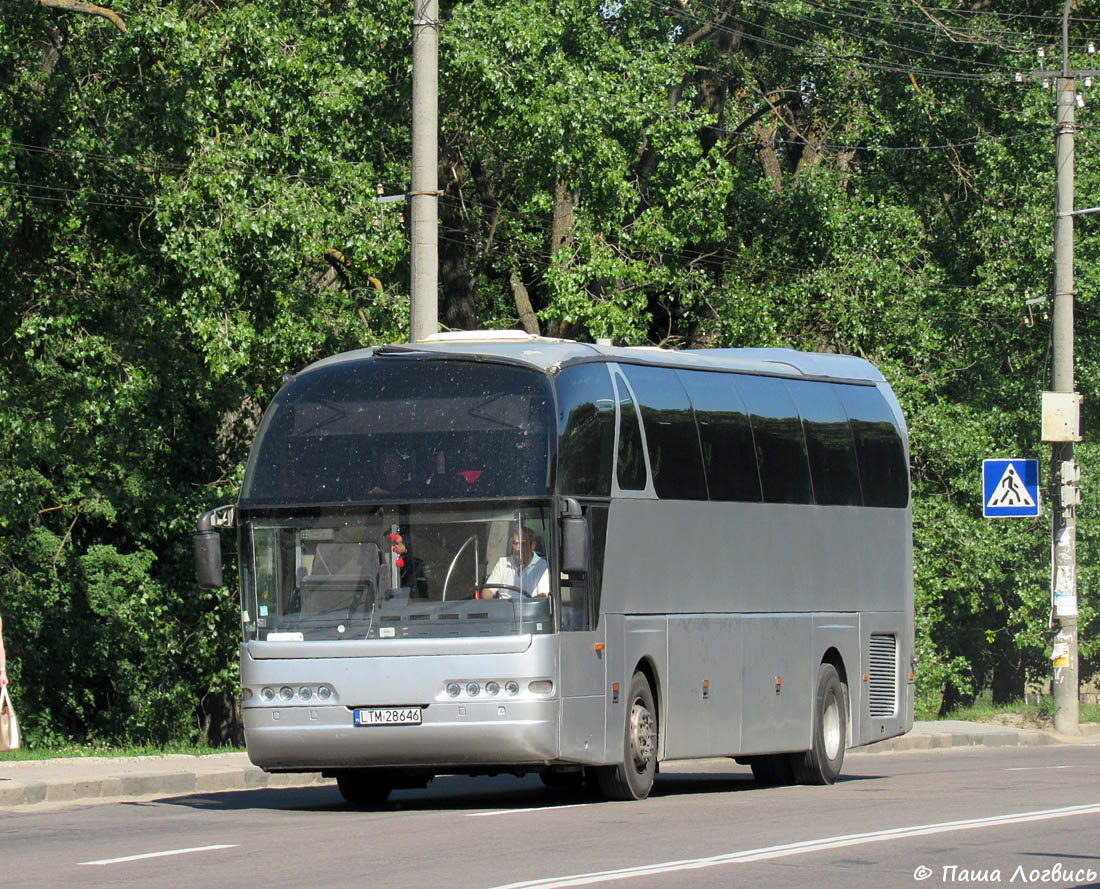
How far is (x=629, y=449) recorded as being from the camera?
15344mm

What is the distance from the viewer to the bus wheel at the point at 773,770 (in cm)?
1839

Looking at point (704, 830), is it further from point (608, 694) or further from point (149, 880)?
point (149, 880)

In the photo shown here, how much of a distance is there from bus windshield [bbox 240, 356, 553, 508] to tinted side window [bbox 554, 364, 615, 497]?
171 mm

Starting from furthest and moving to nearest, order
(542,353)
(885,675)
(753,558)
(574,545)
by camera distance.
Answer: (885,675)
(753,558)
(542,353)
(574,545)

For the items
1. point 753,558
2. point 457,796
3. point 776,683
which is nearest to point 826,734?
point 776,683

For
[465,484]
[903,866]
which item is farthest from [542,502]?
[903,866]

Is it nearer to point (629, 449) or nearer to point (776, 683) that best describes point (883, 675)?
point (776, 683)

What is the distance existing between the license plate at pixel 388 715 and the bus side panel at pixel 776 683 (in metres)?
3.86

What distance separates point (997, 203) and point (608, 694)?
20.9 meters

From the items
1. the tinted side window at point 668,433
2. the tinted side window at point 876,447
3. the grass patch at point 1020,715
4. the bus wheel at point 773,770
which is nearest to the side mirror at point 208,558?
the tinted side window at point 668,433

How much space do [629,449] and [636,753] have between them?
2385 mm

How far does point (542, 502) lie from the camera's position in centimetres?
1405

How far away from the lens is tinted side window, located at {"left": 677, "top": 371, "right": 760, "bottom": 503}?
1658 cm

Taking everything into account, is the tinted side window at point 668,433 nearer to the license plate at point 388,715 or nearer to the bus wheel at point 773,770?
the license plate at point 388,715
